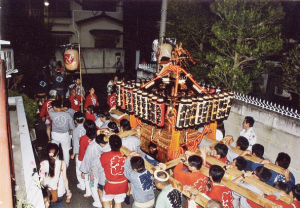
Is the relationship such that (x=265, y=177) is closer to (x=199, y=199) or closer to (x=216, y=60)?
(x=199, y=199)

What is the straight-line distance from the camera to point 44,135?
1080 cm

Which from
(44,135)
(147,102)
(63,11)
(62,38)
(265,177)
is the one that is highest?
(63,11)

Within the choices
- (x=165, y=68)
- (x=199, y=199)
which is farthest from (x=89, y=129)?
(x=199, y=199)

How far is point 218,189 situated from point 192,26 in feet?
31.3

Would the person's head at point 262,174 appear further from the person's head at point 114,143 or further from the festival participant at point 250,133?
the person's head at point 114,143

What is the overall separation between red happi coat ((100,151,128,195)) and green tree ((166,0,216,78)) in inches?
308

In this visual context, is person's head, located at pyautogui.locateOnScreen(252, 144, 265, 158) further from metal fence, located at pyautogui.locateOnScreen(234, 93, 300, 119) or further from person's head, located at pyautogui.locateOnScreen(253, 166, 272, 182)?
metal fence, located at pyautogui.locateOnScreen(234, 93, 300, 119)

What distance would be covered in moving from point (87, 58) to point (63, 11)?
19.5 ft

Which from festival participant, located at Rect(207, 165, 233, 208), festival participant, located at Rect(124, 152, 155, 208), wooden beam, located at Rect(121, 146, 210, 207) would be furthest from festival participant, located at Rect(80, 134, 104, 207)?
festival participant, located at Rect(207, 165, 233, 208)

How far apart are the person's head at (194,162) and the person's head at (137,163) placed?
940 mm

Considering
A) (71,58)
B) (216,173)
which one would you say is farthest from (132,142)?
(71,58)

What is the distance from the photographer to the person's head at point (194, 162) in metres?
4.78

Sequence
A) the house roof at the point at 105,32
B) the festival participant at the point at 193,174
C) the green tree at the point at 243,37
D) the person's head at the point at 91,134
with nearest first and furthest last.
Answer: the festival participant at the point at 193,174 < the person's head at the point at 91,134 < the green tree at the point at 243,37 < the house roof at the point at 105,32

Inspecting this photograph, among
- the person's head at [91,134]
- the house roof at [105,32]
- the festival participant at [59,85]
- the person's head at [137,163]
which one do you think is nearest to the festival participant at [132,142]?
the person's head at [91,134]
